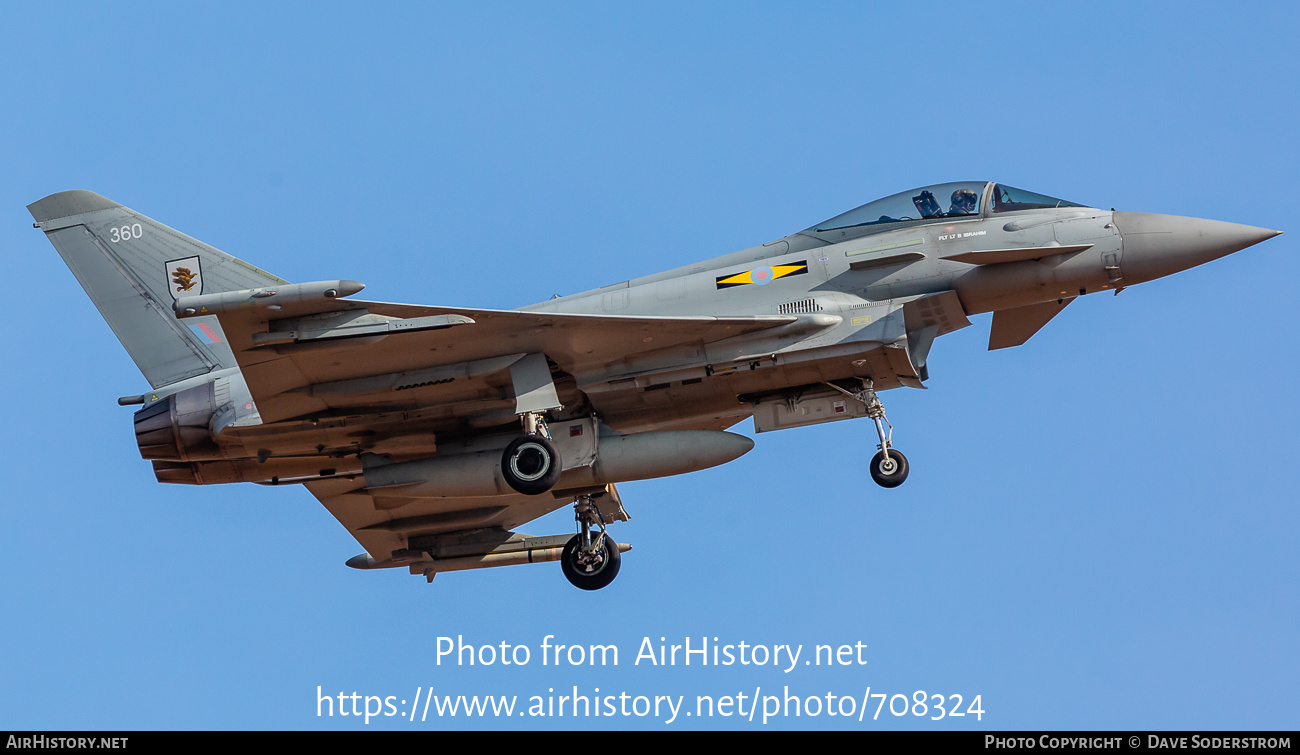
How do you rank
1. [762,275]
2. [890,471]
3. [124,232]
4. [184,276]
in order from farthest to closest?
[124,232]
[184,276]
[762,275]
[890,471]

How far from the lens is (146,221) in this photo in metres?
17.1

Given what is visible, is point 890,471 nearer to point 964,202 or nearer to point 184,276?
point 964,202

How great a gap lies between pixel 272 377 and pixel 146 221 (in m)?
4.03

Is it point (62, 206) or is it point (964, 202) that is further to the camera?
point (62, 206)

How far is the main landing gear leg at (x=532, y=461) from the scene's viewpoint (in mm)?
14711

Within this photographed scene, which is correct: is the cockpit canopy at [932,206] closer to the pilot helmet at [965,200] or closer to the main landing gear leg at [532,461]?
the pilot helmet at [965,200]

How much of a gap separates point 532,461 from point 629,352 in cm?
160

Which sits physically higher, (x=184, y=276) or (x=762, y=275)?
(x=184, y=276)

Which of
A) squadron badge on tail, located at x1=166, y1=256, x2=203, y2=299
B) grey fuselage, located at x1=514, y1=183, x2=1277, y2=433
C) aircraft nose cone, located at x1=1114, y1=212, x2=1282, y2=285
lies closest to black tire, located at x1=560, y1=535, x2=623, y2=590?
grey fuselage, located at x1=514, y1=183, x2=1277, y2=433

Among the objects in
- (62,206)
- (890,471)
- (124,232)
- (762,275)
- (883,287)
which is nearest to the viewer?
(890,471)

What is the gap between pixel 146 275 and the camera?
55.2 ft

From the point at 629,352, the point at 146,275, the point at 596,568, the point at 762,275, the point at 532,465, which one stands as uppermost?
the point at 146,275

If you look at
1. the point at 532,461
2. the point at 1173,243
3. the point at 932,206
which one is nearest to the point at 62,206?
the point at 532,461

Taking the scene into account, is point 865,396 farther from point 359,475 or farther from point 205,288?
point 205,288
